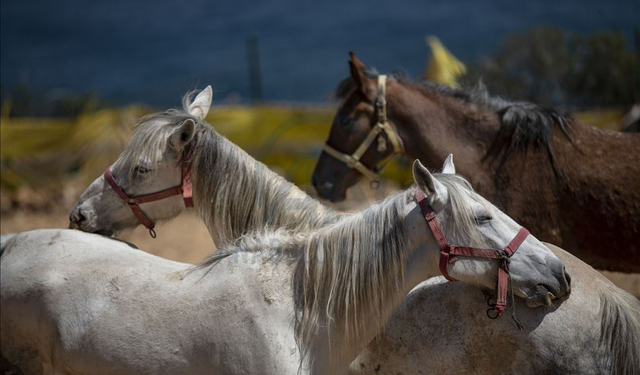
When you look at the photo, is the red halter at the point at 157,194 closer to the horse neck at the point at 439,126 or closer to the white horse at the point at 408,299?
the white horse at the point at 408,299

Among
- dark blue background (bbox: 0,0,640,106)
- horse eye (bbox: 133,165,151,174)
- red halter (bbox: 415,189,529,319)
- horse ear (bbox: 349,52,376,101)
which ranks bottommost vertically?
dark blue background (bbox: 0,0,640,106)

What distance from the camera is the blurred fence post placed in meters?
13.6

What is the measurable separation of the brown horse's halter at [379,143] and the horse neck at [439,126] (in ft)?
0.21

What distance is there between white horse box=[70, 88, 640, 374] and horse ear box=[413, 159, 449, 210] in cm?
42

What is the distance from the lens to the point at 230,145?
3.20 meters

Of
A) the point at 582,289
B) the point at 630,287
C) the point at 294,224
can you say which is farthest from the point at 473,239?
the point at 630,287

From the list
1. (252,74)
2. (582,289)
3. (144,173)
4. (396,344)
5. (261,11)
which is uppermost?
(144,173)

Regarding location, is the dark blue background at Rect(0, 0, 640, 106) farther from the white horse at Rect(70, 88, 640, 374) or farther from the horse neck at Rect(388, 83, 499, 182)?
the white horse at Rect(70, 88, 640, 374)

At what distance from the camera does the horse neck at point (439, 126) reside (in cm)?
414

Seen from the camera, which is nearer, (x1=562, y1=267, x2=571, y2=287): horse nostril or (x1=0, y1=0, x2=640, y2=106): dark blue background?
(x1=562, y1=267, x2=571, y2=287): horse nostril

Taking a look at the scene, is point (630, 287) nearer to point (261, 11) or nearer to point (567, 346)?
point (567, 346)

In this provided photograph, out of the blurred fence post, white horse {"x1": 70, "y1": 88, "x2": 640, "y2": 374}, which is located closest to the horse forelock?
white horse {"x1": 70, "y1": 88, "x2": 640, "y2": 374}

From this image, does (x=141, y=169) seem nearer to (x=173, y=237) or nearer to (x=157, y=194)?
(x=157, y=194)

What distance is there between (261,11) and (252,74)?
3457 cm
